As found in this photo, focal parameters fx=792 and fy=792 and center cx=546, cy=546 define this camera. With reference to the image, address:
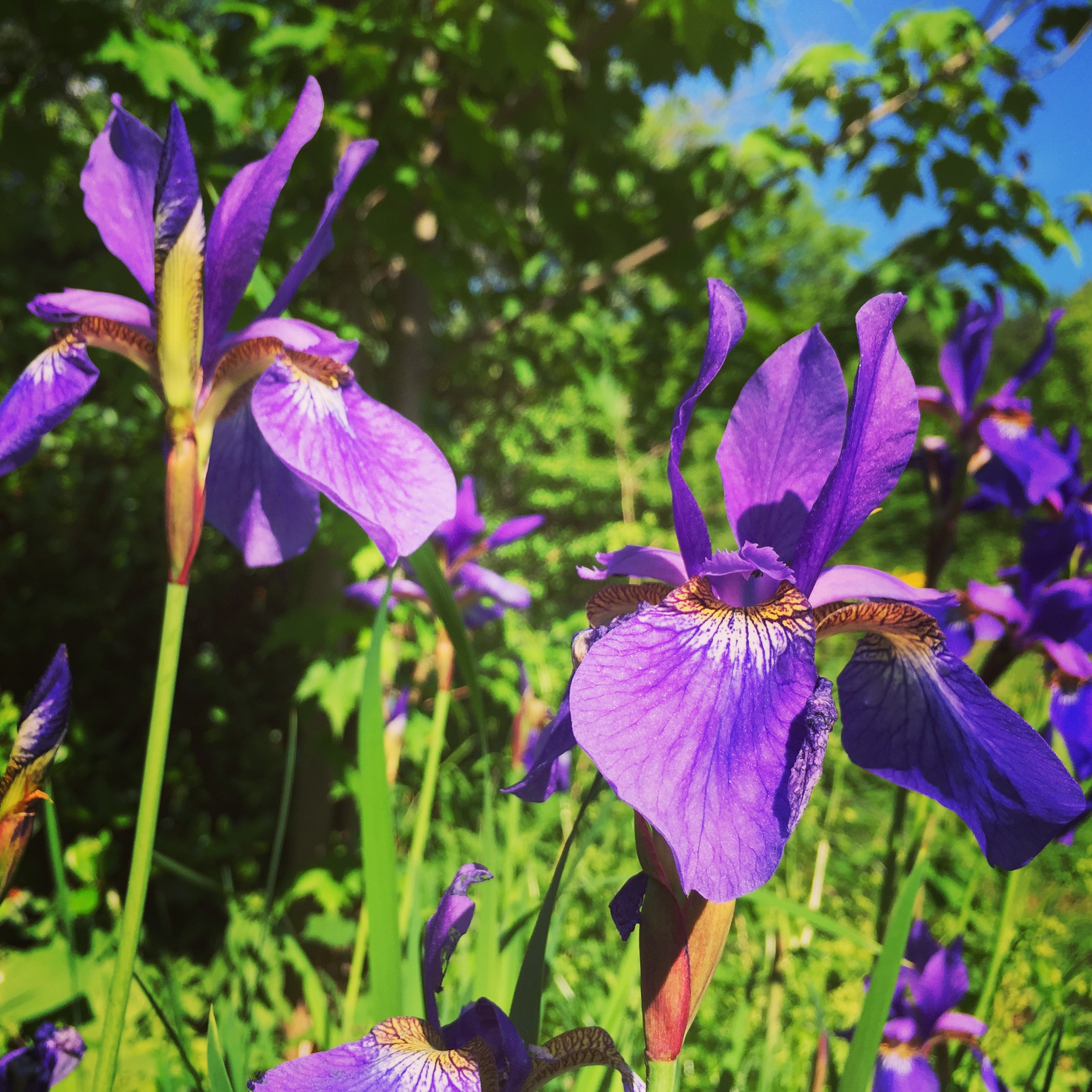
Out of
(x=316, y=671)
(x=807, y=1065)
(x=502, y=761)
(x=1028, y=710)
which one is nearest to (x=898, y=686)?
(x=807, y=1065)

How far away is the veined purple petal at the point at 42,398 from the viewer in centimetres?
73

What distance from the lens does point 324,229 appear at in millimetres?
795

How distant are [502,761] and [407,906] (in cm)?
216

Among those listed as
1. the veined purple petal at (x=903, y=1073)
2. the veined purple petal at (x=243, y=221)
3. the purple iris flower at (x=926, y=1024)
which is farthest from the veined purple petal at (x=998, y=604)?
the veined purple petal at (x=243, y=221)

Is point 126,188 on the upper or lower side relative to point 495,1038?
upper

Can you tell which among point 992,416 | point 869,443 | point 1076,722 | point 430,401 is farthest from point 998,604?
point 430,401

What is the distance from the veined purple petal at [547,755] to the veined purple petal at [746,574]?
0.44 ft

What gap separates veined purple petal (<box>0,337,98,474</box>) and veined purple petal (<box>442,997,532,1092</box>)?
0.61 meters

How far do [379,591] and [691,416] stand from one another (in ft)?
5.34

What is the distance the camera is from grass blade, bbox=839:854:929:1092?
0.52 meters

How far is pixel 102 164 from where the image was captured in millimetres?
758

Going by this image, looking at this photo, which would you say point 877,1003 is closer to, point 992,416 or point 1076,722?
point 1076,722

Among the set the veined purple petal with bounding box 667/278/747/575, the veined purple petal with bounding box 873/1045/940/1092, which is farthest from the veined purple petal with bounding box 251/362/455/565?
the veined purple petal with bounding box 873/1045/940/1092

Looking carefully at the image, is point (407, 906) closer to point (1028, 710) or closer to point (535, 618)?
point (1028, 710)
